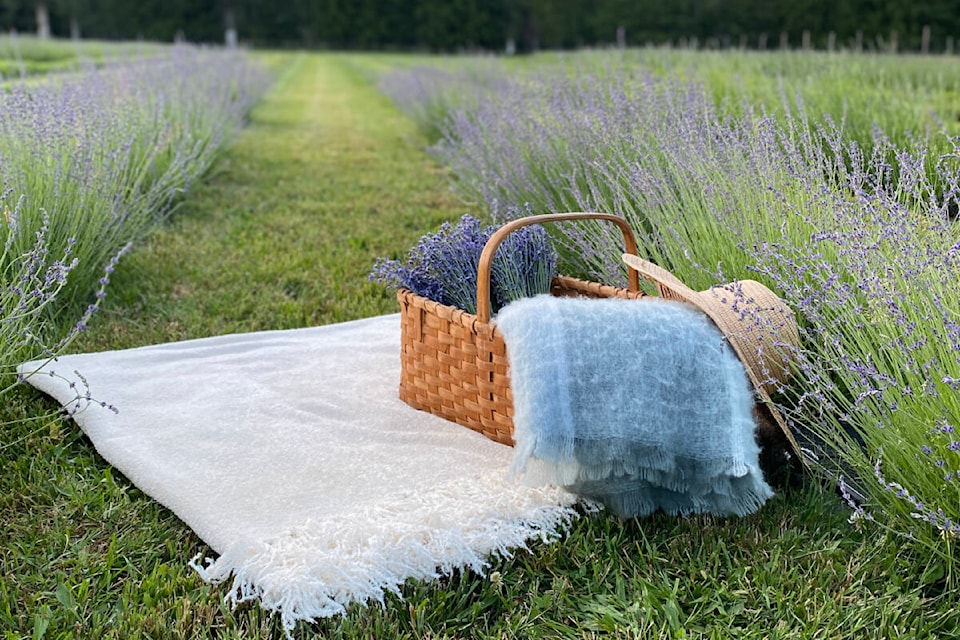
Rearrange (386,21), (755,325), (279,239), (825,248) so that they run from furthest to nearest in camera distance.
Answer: (386,21)
(279,239)
(825,248)
(755,325)

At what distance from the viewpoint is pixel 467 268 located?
2.32 m

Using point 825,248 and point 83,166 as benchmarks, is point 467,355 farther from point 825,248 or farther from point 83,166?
point 83,166

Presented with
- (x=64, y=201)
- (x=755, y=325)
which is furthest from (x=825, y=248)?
(x=64, y=201)

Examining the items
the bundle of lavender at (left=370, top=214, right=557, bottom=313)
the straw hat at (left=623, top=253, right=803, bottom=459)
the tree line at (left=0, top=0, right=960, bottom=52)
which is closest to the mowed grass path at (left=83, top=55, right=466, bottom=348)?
the bundle of lavender at (left=370, top=214, right=557, bottom=313)

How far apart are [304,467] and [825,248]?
1.33 meters

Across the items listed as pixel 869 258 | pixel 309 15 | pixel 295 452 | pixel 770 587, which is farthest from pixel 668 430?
pixel 309 15

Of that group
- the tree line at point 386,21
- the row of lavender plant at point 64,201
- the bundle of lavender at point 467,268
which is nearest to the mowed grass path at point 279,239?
the row of lavender plant at point 64,201

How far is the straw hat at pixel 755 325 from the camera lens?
1807mm

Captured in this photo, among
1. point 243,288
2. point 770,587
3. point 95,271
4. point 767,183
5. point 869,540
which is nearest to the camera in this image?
point 770,587

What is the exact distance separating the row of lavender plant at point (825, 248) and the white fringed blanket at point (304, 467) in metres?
0.61

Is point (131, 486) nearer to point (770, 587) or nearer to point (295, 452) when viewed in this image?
point (295, 452)

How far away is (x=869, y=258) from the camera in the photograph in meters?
1.84

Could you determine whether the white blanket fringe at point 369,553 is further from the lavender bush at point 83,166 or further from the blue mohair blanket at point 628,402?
the lavender bush at point 83,166

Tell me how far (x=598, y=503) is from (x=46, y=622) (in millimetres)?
1059
